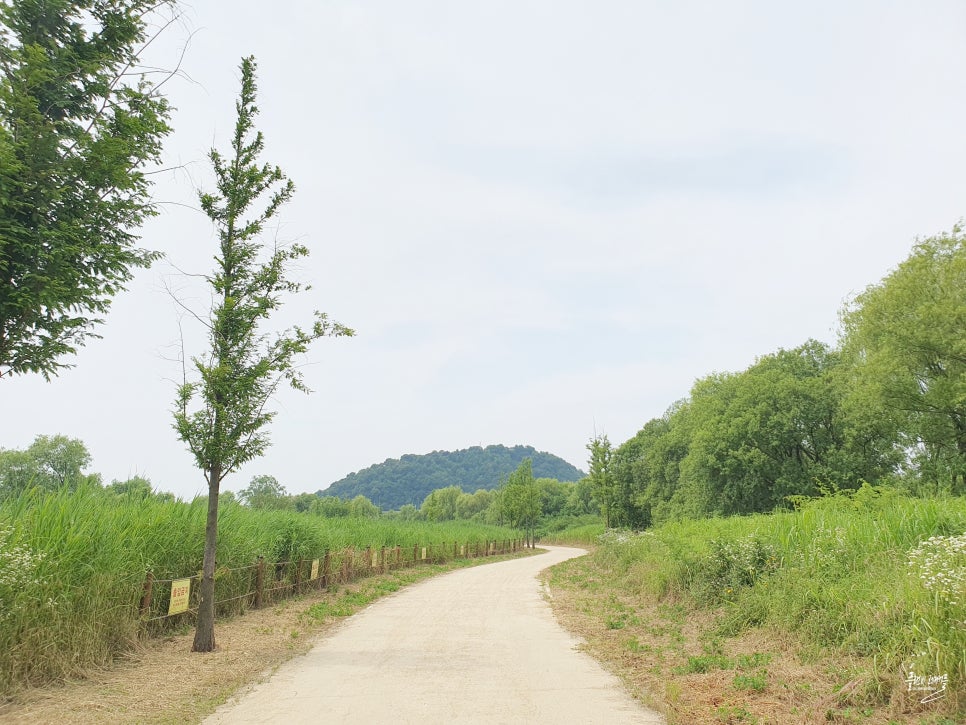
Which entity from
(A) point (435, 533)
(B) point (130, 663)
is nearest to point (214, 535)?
(B) point (130, 663)

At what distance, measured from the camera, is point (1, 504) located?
26.1ft

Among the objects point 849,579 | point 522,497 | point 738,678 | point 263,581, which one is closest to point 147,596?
point 263,581

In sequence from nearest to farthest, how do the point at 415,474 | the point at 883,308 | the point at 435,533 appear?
the point at 883,308, the point at 435,533, the point at 415,474

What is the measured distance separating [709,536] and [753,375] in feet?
99.1

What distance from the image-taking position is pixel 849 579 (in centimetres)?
793

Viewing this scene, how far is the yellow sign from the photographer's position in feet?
30.3

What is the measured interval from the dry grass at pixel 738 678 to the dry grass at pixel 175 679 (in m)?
4.91

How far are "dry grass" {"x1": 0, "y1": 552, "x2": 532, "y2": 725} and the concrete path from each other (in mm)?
431

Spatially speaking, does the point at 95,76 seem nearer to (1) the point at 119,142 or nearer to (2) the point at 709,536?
(1) the point at 119,142

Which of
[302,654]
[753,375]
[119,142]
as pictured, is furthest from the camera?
[753,375]

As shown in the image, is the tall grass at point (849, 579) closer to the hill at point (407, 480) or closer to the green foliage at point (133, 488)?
the green foliage at point (133, 488)

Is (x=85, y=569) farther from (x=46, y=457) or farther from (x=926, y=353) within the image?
(x=46, y=457)

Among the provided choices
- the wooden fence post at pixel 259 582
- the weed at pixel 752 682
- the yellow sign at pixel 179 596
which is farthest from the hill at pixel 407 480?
the weed at pixel 752 682

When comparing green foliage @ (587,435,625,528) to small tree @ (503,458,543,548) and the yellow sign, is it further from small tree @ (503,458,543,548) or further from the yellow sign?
the yellow sign
